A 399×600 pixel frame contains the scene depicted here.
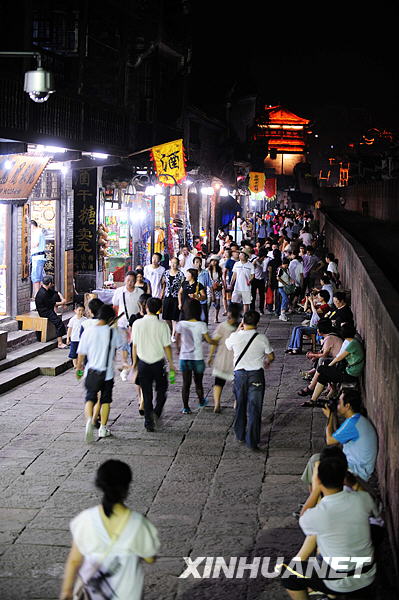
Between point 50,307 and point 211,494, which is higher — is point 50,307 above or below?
above

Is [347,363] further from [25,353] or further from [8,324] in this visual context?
[8,324]

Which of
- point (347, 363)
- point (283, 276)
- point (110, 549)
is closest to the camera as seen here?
point (110, 549)

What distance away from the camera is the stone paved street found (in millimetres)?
6859

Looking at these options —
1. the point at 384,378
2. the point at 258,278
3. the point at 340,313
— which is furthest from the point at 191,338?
the point at 258,278

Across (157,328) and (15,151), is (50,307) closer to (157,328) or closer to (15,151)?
(15,151)

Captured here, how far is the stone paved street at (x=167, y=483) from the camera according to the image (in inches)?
270

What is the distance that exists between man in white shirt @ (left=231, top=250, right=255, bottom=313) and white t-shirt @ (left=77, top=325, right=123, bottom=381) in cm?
934

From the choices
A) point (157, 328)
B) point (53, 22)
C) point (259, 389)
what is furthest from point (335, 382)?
point (53, 22)

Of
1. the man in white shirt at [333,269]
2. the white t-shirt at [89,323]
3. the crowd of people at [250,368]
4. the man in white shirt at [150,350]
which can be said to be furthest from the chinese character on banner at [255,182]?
the white t-shirt at [89,323]

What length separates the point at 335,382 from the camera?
38.3ft

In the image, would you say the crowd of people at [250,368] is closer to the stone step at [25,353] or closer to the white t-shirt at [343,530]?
the white t-shirt at [343,530]

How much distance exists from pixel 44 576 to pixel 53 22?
1374 centimetres

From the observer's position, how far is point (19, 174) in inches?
611

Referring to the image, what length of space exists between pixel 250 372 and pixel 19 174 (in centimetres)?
732
